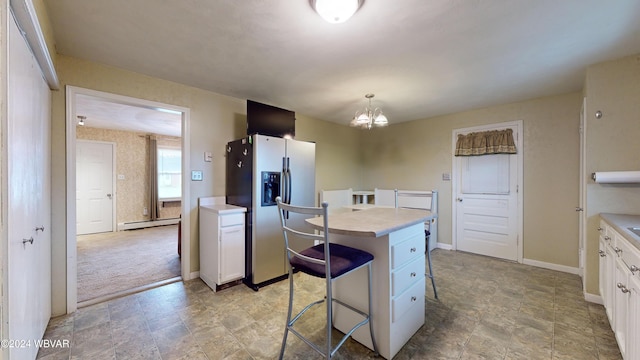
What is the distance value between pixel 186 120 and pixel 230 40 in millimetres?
1375

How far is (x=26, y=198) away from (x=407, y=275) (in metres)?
2.47

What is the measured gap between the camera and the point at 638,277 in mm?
1285

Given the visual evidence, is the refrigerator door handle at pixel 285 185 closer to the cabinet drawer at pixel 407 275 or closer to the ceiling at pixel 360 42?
the ceiling at pixel 360 42

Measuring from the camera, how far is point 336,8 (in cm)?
151

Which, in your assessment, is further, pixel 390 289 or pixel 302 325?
pixel 302 325

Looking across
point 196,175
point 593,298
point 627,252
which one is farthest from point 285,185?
point 593,298

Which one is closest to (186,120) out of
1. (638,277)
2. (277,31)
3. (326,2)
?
(277,31)

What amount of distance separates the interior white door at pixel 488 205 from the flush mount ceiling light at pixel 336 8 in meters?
3.45

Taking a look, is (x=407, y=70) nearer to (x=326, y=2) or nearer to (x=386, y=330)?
(x=326, y=2)

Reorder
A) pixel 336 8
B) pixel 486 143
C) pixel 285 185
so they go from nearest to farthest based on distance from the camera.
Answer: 1. pixel 336 8
2. pixel 285 185
3. pixel 486 143

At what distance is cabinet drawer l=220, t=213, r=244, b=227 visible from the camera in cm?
267

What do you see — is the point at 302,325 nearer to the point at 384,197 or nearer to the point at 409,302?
the point at 409,302

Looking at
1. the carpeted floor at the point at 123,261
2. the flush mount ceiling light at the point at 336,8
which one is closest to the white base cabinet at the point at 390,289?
the flush mount ceiling light at the point at 336,8

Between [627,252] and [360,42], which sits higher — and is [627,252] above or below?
below
